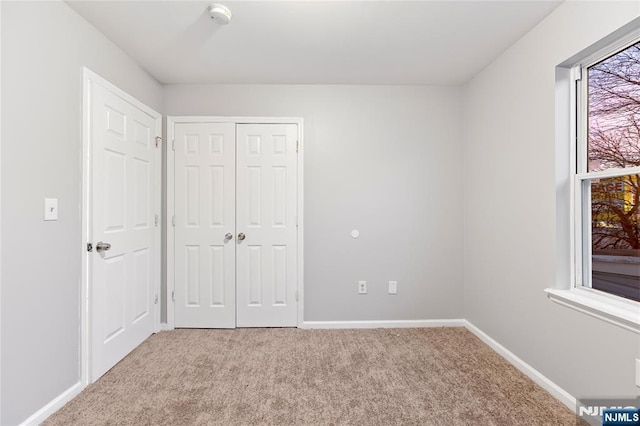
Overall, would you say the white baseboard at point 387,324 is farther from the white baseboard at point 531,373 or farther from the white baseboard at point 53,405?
the white baseboard at point 53,405

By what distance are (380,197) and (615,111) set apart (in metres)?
1.83

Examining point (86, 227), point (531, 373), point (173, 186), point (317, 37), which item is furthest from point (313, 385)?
point (317, 37)

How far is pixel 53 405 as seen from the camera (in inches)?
70.9

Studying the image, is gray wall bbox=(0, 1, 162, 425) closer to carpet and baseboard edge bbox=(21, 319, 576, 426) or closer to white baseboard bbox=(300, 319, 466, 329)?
carpet and baseboard edge bbox=(21, 319, 576, 426)

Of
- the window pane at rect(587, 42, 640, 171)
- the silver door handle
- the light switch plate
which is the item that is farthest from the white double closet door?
the window pane at rect(587, 42, 640, 171)

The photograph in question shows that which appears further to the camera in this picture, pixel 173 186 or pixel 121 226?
pixel 173 186

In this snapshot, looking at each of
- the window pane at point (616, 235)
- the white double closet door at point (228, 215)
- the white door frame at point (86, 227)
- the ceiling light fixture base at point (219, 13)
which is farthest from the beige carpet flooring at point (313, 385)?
the ceiling light fixture base at point (219, 13)

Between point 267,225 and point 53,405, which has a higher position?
point 267,225

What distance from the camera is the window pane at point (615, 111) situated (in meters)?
1.63

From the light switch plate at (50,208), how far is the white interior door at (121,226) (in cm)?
28

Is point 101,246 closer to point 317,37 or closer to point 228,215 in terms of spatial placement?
point 228,215

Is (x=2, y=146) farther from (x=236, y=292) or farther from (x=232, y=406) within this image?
(x=236, y=292)

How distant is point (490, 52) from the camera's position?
2.49 m

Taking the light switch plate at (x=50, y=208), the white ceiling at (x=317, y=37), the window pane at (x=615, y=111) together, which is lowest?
the light switch plate at (x=50, y=208)
